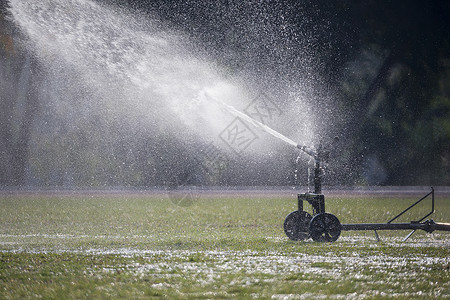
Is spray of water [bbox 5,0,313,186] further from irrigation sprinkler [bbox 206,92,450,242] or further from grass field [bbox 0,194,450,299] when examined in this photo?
grass field [bbox 0,194,450,299]

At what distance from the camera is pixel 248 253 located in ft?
31.5

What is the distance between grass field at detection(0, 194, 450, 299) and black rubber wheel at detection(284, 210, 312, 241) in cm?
29

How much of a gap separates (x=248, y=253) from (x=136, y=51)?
1052 cm

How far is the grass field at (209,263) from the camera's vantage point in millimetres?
6582

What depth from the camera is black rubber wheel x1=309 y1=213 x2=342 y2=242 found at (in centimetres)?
1052

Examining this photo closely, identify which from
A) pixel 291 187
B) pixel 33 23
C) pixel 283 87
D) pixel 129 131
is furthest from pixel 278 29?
pixel 33 23

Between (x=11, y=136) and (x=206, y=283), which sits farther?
(x=11, y=136)

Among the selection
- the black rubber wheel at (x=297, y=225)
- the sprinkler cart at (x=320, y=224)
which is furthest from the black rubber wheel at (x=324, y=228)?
the black rubber wheel at (x=297, y=225)

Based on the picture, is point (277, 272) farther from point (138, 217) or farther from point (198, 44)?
point (198, 44)

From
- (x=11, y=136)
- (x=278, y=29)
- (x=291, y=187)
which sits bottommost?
(x=291, y=187)

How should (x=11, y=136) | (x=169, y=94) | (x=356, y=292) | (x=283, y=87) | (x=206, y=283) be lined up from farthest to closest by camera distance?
1. (x=11, y=136)
2. (x=283, y=87)
3. (x=169, y=94)
4. (x=206, y=283)
5. (x=356, y=292)

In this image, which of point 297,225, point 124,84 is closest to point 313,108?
point 124,84

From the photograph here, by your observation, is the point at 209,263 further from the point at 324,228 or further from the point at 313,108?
the point at 313,108

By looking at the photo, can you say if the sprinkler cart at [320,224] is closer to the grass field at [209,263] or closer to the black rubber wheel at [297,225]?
the black rubber wheel at [297,225]
